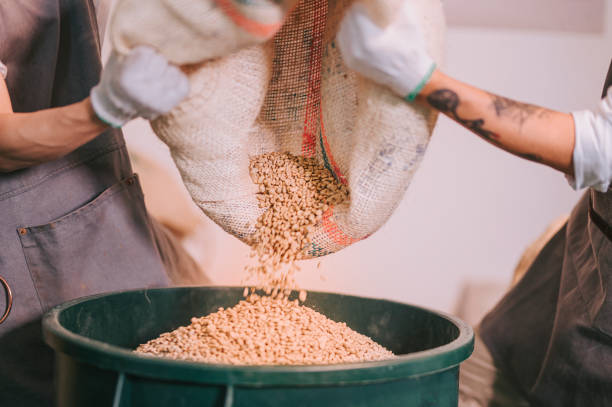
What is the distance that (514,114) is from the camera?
0.77m

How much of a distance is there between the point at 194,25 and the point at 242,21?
0.21 ft

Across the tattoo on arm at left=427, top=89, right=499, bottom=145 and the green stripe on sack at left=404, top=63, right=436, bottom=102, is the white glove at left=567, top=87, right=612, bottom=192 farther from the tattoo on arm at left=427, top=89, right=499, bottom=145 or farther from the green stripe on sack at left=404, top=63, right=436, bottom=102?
the green stripe on sack at left=404, top=63, right=436, bottom=102

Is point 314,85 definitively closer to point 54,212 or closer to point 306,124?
point 306,124

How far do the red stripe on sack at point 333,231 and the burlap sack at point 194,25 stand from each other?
0.33m

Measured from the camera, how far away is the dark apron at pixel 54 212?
39.4 inches

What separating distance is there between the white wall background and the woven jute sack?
1.11 metres

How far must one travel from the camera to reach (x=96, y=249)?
1.10 m

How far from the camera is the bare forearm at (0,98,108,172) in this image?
2.69 feet

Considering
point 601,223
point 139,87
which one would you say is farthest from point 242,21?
point 601,223

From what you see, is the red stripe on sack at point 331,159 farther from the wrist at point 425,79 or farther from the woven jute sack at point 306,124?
the wrist at point 425,79

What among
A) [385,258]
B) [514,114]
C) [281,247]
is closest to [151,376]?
[281,247]

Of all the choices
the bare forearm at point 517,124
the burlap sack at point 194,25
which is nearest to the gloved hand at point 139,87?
the burlap sack at point 194,25

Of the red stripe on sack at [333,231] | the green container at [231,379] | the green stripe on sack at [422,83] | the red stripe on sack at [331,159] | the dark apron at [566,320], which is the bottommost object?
the dark apron at [566,320]

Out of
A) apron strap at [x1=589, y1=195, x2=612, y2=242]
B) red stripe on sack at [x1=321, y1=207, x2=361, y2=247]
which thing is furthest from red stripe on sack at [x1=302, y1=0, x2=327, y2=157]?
apron strap at [x1=589, y1=195, x2=612, y2=242]
